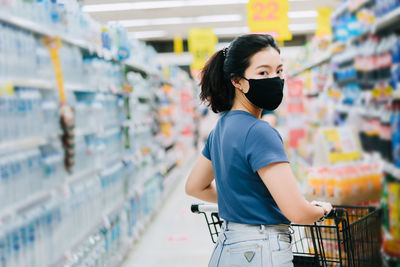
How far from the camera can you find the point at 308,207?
1.36 m

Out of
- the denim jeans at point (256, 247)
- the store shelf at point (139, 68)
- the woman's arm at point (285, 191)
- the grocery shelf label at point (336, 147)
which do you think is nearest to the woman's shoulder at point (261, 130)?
the woman's arm at point (285, 191)

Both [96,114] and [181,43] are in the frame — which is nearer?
[96,114]

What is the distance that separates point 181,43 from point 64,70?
570 inches

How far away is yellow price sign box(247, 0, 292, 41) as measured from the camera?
9.11 ft

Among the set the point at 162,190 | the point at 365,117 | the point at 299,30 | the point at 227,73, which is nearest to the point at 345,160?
the point at 365,117

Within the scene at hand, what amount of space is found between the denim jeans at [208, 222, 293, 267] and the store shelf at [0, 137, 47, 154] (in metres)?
1.38

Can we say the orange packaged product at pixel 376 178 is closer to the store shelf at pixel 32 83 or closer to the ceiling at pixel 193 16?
the store shelf at pixel 32 83

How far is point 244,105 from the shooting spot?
160 centimetres

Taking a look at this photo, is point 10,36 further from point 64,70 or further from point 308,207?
point 308,207

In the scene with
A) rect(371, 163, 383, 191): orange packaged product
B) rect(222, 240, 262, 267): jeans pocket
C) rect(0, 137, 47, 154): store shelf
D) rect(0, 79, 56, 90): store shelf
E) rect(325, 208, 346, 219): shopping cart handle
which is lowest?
rect(371, 163, 383, 191): orange packaged product

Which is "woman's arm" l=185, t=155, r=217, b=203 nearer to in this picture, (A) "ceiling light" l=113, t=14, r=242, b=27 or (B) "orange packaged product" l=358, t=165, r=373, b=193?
(B) "orange packaged product" l=358, t=165, r=373, b=193

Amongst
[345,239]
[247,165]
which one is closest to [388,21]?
[345,239]

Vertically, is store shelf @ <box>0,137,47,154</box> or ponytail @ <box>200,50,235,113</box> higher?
ponytail @ <box>200,50,235,113</box>

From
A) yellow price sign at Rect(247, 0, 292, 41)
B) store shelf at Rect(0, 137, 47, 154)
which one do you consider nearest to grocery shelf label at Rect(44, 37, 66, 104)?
store shelf at Rect(0, 137, 47, 154)
